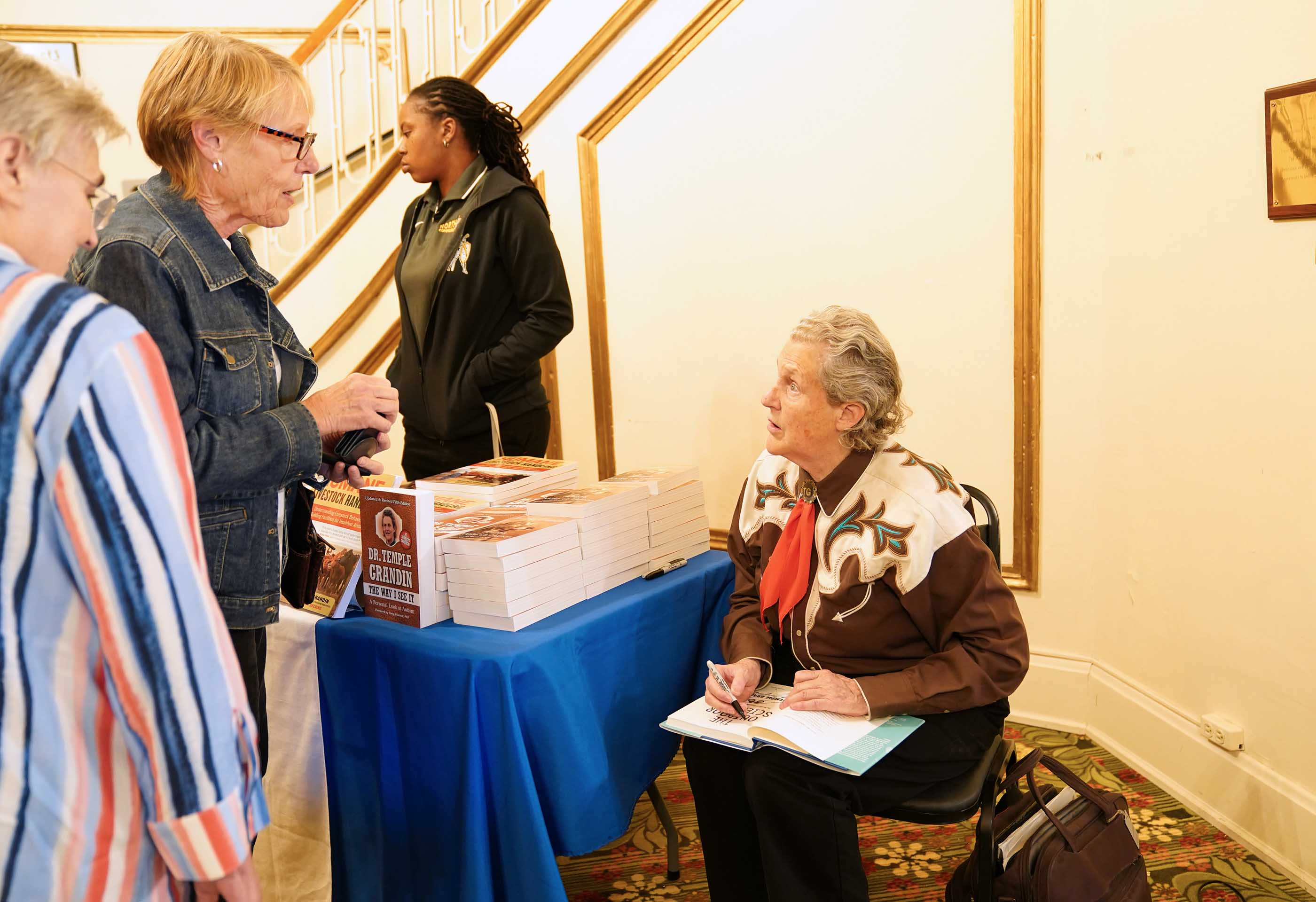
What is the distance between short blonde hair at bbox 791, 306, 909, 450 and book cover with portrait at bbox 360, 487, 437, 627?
0.78 meters

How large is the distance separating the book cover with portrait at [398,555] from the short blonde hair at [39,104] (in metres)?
0.90

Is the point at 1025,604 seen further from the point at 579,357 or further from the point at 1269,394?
the point at 579,357

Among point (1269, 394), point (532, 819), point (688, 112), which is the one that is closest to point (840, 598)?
point (532, 819)

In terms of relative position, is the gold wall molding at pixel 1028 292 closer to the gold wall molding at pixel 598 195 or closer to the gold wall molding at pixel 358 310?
the gold wall molding at pixel 598 195

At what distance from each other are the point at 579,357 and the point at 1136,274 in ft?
6.47

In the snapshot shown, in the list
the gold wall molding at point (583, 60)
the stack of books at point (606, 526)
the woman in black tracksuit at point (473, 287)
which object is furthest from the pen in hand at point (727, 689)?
the gold wall molding at point (583, 60)

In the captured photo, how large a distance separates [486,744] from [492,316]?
1491mm

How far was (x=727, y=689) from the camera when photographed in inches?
74.0

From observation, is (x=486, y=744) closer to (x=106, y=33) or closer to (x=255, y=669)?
(x=255, y=669)

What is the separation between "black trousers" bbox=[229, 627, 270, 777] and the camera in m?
1.57

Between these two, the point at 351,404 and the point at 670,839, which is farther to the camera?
the point at 670,839

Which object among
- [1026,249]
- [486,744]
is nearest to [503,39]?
[1026,249]

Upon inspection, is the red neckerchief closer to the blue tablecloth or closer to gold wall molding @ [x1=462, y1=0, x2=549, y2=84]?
the blue tablecloth

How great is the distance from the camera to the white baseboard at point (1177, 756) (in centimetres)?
230
